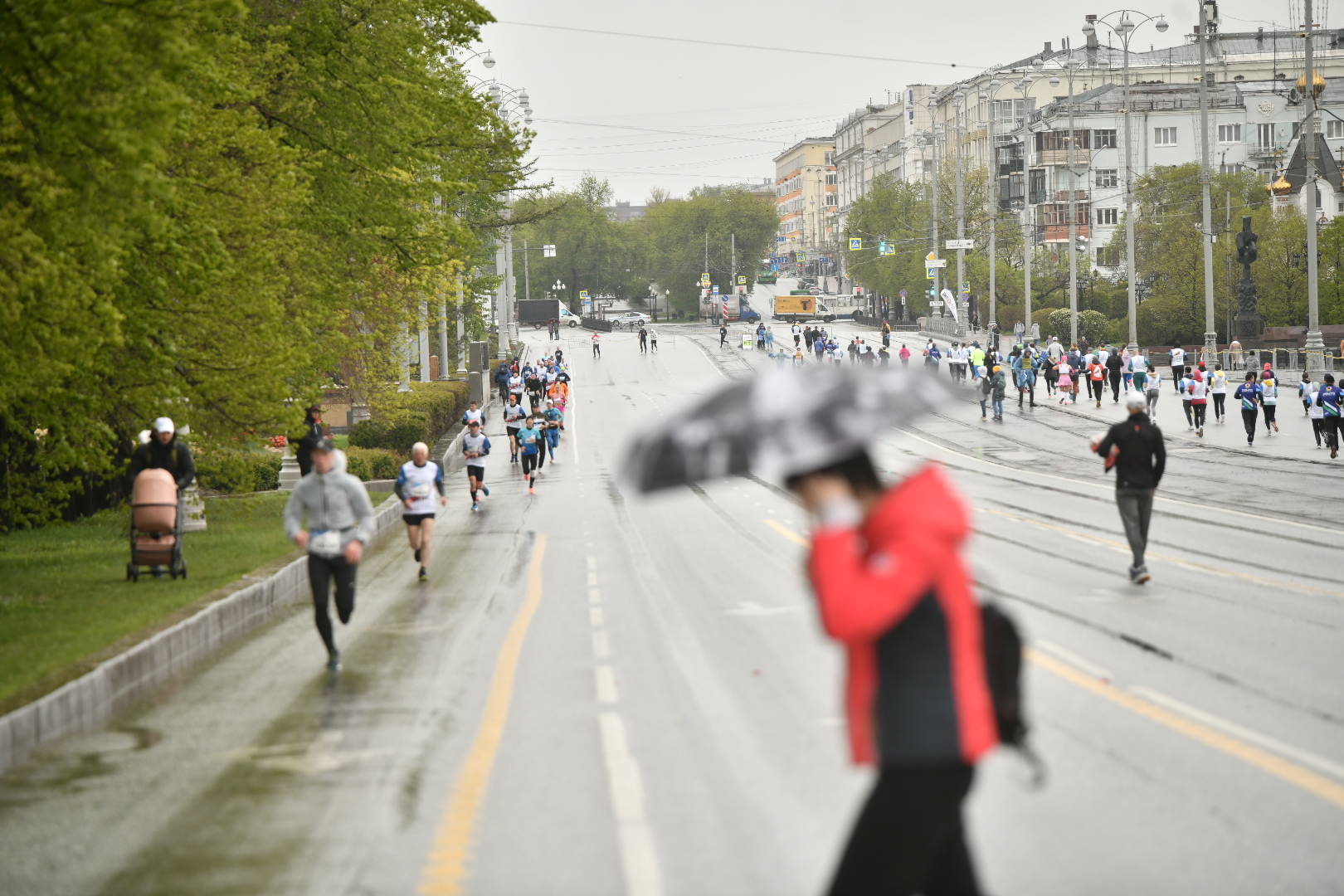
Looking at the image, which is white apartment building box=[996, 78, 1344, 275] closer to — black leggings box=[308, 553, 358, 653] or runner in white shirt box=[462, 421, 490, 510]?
runner in white shirt box=[462, 421, 490, 510]

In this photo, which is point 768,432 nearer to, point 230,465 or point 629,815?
point 629,815

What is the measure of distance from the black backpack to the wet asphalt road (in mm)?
2228

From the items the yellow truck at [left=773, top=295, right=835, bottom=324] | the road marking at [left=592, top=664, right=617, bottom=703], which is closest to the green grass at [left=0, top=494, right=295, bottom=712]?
the road marking at [left=592, top=664, right=617, bottom=703]

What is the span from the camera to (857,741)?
444 centimetres

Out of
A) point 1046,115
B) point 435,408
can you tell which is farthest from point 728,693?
point 1046,115

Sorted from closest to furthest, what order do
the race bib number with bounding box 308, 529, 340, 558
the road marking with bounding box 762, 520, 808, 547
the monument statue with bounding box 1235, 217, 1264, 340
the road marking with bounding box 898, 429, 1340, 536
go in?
the race bib number with bounding box 308, 529, 340, 558, the road marking with bounding box 762, 520, 808, 547, the road marking with bounding box 898, 429, 1340, 536, the monument statue with bounding box 1235, 217, 1264, 340

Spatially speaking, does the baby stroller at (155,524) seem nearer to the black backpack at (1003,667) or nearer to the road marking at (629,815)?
the road marking at (629,815)

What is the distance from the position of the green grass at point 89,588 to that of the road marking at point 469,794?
3.02 m

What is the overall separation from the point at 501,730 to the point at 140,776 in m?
2.19

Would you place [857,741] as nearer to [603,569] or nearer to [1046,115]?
[603,569]

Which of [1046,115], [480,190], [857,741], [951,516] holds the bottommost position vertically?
[857,741]

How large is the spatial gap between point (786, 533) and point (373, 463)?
14.9m

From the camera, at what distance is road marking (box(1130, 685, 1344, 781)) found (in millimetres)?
8594

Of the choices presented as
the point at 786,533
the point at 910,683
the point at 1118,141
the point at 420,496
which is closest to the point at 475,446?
the point at 786,533
